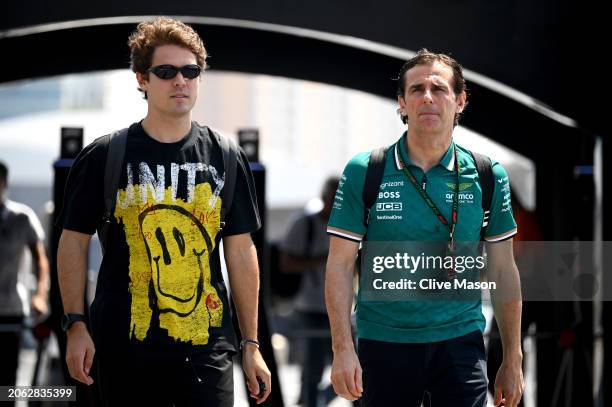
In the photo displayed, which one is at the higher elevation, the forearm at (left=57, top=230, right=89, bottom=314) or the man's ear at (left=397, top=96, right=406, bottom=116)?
the man's ear at (left=397, top=96, right=406, bottom=116)

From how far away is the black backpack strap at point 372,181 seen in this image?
4625 millimetres

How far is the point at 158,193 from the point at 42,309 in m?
4.81

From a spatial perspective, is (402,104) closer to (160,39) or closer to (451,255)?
(451,255)

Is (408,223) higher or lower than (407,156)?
lower

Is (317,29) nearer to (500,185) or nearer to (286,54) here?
(286,54)

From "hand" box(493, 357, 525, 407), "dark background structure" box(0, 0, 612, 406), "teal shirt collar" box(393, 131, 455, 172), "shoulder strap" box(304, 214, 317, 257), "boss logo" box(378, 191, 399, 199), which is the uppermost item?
"dark background structure" box(0, 0, 612, 406)

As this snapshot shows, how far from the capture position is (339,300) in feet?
14.9

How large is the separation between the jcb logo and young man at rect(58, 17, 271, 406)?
0.50 m

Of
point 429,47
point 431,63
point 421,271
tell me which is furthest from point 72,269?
point 429,47

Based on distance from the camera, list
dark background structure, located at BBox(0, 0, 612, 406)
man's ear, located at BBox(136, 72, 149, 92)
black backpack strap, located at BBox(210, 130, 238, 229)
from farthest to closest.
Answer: dark background structure, located at BBox(0, 0, 612, 406) < man's ear, located at BBox(136, 72, 149, 92) < black backpack strap, located at BBox(210, 130, 238, 229)

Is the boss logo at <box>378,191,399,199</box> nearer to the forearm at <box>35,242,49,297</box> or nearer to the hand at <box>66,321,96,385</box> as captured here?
the hand at <box>66,321,96,385</box>

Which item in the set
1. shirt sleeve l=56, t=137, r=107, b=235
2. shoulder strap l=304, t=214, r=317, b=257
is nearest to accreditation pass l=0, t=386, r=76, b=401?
shirt sleeve l=56, t=137, r=107, b=235

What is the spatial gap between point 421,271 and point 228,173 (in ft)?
2.64

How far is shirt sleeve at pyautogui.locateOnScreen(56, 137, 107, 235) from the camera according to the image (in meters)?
4.42
